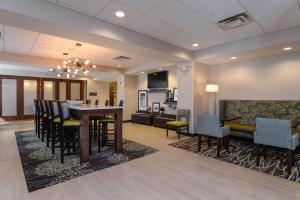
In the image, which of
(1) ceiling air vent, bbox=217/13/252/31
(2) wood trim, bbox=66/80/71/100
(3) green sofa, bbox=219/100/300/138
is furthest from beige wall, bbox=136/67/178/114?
(2) wood trim, bbox=66/80/71/100

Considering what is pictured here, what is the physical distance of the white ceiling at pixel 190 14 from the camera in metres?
2.71

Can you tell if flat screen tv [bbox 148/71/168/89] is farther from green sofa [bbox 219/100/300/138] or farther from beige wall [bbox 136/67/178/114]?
green sofa [bbox 219/100/300/138]

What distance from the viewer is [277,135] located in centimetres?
293

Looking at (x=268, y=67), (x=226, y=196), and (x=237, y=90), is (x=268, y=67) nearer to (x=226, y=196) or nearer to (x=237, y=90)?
(x=237, y=90)

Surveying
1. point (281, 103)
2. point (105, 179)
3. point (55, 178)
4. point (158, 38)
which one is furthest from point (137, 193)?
point (281, 103)

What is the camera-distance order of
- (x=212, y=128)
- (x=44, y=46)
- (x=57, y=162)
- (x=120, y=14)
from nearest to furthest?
(x=120, y=14) → (x=57, y=162) → (x=212, y=128) → (x=44, y=46)

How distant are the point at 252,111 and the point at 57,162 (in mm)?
5176

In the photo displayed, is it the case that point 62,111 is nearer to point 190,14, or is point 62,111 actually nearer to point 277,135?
point 190,14

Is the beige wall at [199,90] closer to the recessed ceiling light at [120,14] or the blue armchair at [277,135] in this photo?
the blue armchair at [277,135]

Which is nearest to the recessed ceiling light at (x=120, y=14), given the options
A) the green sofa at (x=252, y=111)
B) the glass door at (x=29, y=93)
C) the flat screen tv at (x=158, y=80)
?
the green sofa at (x=252, y=111)

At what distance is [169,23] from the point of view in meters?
3.44

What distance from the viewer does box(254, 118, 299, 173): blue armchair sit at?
281cm

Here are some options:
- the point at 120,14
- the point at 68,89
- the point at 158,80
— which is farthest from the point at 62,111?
the point at 68,89

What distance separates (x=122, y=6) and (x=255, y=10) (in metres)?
2.26
